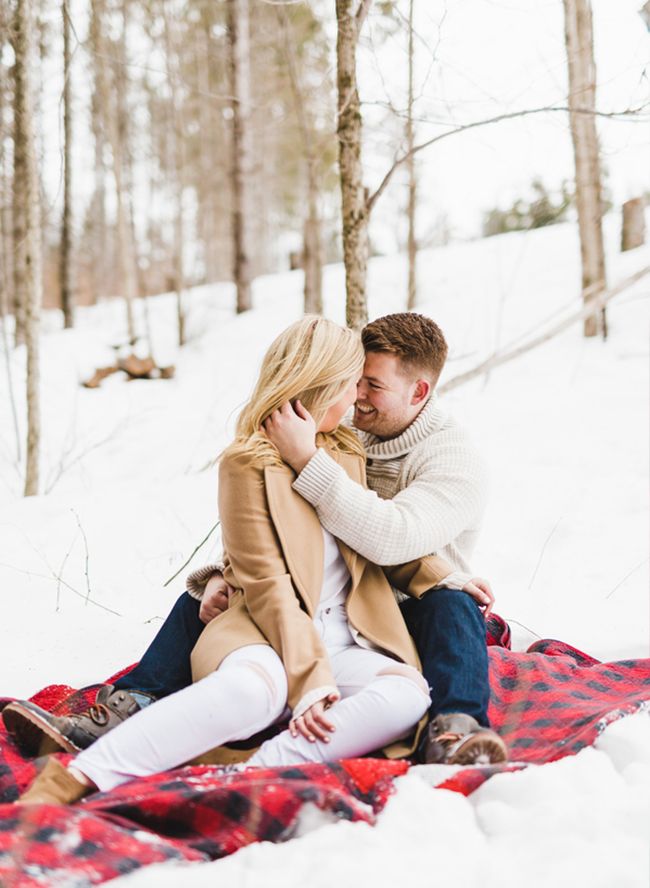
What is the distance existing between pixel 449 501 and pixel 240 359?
253 inches

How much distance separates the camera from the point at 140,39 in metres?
11.8

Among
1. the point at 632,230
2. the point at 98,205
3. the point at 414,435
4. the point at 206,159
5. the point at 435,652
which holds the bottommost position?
the point at 435,652

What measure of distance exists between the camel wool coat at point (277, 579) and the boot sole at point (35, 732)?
1.10 feet

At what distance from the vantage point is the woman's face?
2.18 meters

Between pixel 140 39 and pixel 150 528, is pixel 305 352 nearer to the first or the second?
pixel 150 528

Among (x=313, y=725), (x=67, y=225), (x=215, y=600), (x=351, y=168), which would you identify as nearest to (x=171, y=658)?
(x=215, y=600)

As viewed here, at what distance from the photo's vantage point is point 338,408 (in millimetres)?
2189

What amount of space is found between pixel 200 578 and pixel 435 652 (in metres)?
0.71

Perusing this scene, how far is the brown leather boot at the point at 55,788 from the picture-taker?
157cm

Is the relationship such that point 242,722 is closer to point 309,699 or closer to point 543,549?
point 309,699

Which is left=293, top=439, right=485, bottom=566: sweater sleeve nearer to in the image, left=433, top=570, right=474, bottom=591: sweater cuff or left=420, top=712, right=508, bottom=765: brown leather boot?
left=433, top=570, right=474, bottom=591: sweater cuff

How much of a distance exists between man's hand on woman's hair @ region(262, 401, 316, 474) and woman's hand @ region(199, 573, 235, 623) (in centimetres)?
40

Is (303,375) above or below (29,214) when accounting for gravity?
below

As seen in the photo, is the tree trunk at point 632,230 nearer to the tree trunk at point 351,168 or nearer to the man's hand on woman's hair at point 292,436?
the tree trunk at point 351,168
